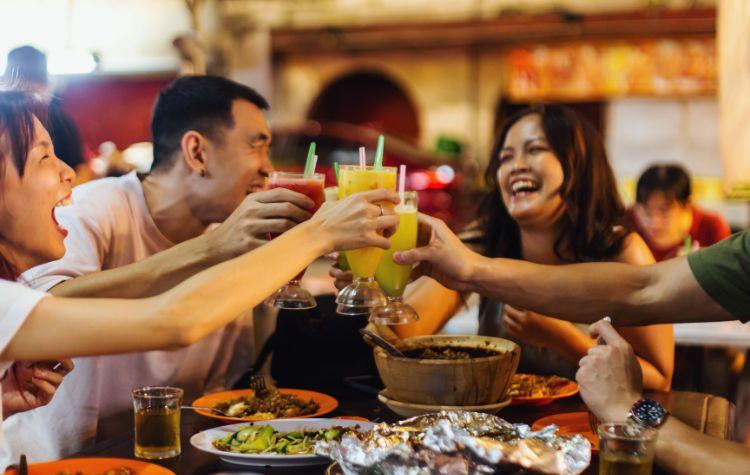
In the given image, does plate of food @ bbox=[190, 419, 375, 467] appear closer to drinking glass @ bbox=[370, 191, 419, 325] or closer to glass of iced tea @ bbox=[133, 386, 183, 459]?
glass of iced tea @ bbox=[133, 386, 183, 459]

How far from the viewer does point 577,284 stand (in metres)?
2.41

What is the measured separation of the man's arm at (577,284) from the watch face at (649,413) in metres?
0.42

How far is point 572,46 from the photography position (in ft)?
35.9

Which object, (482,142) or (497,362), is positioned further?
(482,142)

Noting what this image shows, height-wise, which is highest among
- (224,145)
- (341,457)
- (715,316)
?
(224,145)

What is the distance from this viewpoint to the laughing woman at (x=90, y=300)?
151cm

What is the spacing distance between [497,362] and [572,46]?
A: 949cm

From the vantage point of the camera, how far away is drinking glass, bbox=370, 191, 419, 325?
7.18 feet

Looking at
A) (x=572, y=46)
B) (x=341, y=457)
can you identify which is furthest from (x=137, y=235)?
(x=572, y=46)

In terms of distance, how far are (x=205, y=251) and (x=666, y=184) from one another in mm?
3871

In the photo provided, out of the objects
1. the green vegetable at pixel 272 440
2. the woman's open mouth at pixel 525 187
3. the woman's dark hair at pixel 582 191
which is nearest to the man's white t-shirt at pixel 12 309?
the green vegetable at pixel 272 440

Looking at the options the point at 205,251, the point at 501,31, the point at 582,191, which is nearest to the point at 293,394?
the point at 205,251

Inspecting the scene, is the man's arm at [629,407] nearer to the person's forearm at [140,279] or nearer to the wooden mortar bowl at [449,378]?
the wooden mortar bowl at [449,378]

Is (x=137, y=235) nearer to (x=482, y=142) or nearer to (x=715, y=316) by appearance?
(x=715, y=316)
